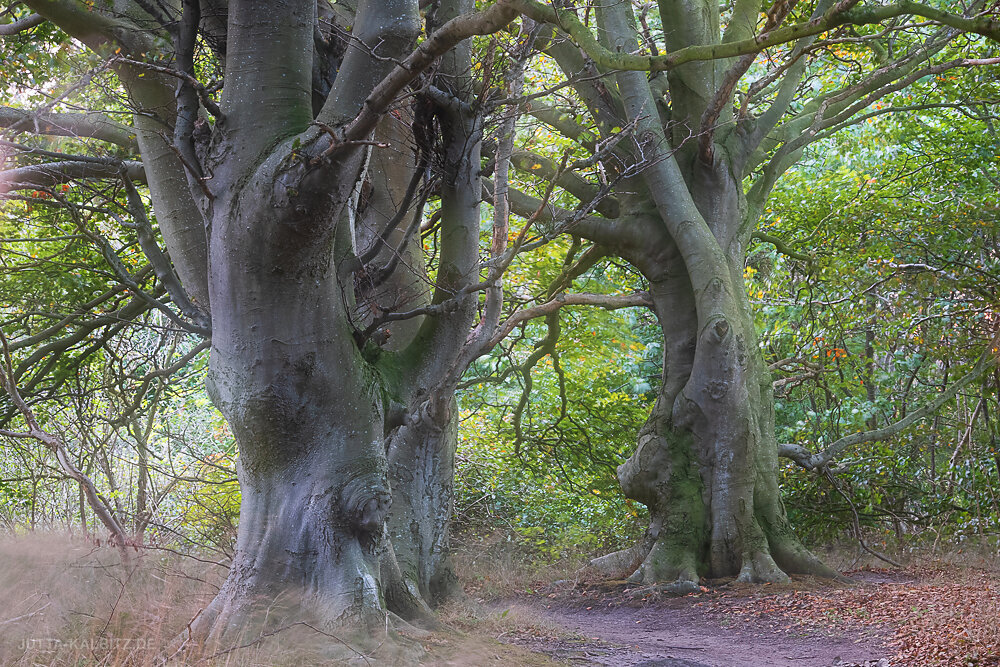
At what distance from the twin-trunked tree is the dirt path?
891 millimetres

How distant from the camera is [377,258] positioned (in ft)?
21.8

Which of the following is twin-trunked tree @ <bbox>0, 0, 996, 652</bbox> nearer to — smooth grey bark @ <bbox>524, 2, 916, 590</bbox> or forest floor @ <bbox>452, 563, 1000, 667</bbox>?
smooth grey bark @ <bbox>524, 2, 916, 590</bbox>

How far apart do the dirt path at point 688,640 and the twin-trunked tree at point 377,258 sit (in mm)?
891

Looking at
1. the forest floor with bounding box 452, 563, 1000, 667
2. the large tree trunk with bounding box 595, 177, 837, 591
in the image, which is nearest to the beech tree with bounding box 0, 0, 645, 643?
the forest floor with bounding box 452, 563, 1000, 667

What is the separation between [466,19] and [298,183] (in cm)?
123

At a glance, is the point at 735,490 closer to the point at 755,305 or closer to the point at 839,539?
the point at 839,539

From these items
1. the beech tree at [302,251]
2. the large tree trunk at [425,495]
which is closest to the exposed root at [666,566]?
the large tree trunk at [425,495]

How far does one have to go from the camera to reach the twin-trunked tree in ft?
14.2

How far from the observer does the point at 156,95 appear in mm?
5750

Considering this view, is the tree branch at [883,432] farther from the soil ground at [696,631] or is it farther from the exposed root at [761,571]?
the exposed root at [761,571]

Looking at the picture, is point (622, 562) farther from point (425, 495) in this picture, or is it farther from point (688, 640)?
point (425, 495)

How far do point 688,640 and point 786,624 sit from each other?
2.86 ft

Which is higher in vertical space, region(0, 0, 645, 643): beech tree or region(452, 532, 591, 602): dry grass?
region(0, 0, 645, 643): beech tree

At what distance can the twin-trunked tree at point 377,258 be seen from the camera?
432 cm
